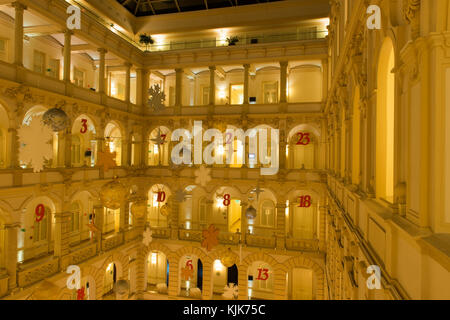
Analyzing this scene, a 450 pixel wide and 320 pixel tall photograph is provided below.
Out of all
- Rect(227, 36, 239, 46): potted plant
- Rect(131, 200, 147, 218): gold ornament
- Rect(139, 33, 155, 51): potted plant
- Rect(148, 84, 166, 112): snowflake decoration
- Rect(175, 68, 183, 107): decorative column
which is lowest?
Rect(131, 200, 147, 218): gold ornament

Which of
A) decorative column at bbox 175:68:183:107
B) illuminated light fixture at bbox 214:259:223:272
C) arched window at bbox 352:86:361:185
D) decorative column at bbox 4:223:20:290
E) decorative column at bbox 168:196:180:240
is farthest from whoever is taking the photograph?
illuminated light fixture at bbox 214:259:223:272

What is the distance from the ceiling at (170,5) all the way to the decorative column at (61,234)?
646 inches

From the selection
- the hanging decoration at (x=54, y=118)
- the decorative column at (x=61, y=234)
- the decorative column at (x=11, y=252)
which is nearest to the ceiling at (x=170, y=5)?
the decorative column at (x=61, y=234)

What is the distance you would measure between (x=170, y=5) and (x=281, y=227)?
745 inches

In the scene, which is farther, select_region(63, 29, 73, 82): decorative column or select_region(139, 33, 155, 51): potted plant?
select_region(139, 33, 155, 51): potted plant

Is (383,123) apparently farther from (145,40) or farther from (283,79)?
(145,40)

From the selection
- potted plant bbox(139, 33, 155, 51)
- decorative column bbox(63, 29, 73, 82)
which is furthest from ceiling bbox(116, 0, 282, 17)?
decorative column bbox(63, 29, 73, 82)

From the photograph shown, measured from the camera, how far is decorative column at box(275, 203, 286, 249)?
2055 cm

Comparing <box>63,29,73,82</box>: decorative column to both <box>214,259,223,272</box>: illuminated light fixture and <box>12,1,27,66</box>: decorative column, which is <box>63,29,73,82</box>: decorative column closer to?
<box>12,1,27,66</box>: decorative column

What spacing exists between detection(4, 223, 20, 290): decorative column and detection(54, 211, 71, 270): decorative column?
2.41 meters

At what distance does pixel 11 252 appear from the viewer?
1350 cm

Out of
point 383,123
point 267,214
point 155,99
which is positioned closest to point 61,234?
point 155,99

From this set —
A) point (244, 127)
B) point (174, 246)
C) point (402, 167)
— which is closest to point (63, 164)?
point (174, 246)

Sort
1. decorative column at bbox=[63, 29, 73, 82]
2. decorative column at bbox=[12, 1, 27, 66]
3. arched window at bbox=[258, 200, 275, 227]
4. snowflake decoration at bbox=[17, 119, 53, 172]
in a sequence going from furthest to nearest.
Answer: arched window at bbox=[258, 200, 275, 227] < decorative column at bbox=[63, 29, 73, 82] < decorative column at bbox=[12, 1, 27, 66] < snowflake decoration at bbox=[17, 119, 53, 172]
